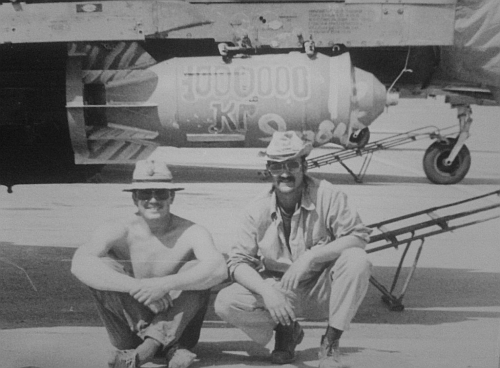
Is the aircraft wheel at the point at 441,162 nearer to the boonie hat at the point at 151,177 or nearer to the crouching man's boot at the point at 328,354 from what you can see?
the crouching man's boot at the point at 328,354

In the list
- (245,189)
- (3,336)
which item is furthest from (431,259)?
(3,336)

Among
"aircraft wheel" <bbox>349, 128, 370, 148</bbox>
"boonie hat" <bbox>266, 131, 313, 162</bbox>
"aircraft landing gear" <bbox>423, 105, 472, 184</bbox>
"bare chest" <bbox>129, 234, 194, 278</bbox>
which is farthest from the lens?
"aircraft landing gear" <bbox>423, 105, 472, 184</bbox>

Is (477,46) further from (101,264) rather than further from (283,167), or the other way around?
(101,264)

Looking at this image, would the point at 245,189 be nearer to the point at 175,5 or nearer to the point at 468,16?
the point at 175,5

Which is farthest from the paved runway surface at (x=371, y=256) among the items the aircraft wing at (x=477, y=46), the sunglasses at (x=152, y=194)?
the sunglasses at (x=152, y=194)

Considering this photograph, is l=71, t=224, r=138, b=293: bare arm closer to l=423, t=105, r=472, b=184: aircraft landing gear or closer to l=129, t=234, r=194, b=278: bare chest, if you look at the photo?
l=129, t=234, r=194, b=278: bare chest

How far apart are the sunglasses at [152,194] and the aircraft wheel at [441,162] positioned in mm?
2520

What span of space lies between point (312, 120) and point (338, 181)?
1.01 meters

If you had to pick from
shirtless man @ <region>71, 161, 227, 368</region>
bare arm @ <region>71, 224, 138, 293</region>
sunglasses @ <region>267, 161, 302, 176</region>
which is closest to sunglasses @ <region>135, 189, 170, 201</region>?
shirtless man @ <region>71, 161, 227, 368</region>

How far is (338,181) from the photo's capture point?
656cm

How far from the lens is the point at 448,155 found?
24.0 ft

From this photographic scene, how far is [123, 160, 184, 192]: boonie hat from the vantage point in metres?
5.12

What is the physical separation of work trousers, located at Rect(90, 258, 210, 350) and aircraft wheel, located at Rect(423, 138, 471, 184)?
8.67 feet

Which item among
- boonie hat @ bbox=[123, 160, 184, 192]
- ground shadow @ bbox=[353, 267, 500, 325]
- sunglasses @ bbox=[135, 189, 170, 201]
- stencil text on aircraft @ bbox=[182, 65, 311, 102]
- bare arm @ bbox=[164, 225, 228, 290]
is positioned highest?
stencil text on aircraft @ bbox=[182, 65, 311, 102]
